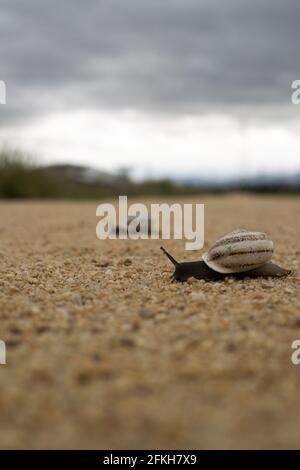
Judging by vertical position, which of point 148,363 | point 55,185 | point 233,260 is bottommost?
point 148,363

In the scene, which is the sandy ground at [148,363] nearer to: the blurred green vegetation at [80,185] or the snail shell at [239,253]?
the snail shell at [239,253]

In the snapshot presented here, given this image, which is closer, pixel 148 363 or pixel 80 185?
pixel 148 363

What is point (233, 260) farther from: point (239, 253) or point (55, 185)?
point (55, 185)

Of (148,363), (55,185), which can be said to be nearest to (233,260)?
(148,363)

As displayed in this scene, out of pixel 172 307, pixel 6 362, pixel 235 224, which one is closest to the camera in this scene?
pixel 6 362

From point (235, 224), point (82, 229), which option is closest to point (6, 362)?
point (82, 229)
